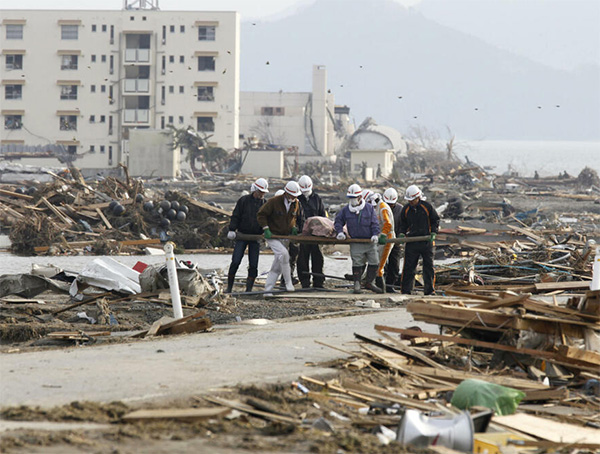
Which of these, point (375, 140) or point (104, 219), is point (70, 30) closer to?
point (375, 140)

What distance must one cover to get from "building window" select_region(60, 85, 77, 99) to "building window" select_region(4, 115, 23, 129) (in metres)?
4.07

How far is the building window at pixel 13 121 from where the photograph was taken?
84.2m

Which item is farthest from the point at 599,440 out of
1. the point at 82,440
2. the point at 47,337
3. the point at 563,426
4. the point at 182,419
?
the point at 47,337

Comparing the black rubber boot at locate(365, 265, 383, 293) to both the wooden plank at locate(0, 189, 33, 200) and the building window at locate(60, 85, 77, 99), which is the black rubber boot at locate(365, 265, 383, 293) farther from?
the building window at locate(60, 85, 77, 99)

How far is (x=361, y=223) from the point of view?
53.8ft

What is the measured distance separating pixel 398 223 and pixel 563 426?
30.1 feet

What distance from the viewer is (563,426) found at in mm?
7855

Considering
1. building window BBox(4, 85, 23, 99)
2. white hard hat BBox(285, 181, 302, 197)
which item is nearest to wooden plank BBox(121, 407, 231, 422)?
white hard hat BBox(285, 181, 302, 197)

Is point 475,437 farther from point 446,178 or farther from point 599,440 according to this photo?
point 446,178

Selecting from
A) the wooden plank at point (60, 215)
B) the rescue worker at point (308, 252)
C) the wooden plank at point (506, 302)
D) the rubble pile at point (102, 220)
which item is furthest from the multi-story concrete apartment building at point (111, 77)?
the wooden plank at point (506, 302)

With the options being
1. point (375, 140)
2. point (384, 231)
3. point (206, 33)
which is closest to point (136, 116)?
point (206, 33)

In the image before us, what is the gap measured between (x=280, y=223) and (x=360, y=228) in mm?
1325

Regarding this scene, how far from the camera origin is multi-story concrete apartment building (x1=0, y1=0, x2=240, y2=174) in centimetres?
8275

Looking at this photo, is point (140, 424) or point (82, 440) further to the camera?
point (140, 424)
